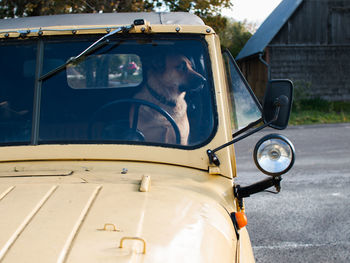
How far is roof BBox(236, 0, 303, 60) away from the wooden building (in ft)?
0.15

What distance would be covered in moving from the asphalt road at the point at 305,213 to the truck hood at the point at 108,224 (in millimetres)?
2553

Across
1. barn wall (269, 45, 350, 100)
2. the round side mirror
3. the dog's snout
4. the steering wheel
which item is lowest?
the round side mirror

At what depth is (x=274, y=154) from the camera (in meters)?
2.15

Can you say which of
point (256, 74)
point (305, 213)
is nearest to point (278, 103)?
point (305, 213)

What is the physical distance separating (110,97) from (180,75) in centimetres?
36

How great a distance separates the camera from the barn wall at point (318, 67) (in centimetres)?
2273

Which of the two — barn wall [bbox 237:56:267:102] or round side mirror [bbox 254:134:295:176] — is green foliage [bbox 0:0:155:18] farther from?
barn wall [bbox 237:56:267:102]

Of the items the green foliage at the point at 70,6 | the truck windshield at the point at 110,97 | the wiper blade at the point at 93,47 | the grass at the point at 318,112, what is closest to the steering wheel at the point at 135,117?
the truck windshield at the point at 110,97

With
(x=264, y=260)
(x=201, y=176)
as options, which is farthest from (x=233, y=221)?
(x=264, y=260)

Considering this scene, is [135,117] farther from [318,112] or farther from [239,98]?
[318,112]

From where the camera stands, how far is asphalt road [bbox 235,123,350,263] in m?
4.34

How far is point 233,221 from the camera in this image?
2062 millimetres

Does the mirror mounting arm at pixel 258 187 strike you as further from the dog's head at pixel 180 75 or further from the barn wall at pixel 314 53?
the barn wall at pixel 314 53

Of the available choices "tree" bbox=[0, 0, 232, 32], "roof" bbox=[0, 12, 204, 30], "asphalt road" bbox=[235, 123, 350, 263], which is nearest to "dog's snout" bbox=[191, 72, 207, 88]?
"roof" bbox=[0, 12, 204, 30]
